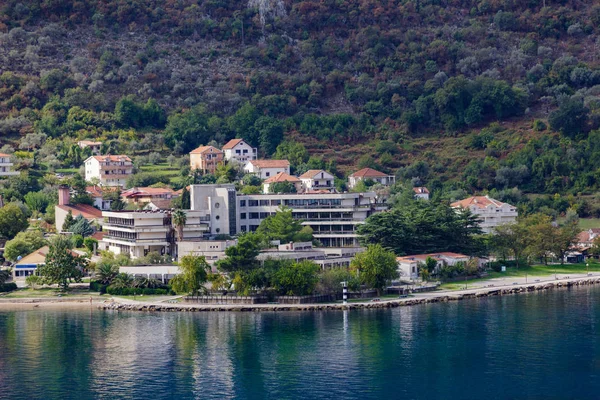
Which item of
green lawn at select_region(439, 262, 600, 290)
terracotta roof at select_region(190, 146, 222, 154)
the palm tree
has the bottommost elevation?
Answer: green lawn at select_region(439, 262, 600, 290)

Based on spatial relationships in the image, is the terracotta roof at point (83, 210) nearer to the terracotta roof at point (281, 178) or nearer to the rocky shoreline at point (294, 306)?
the terracotta roof at point (281, 178)

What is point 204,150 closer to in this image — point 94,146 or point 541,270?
point 94,146

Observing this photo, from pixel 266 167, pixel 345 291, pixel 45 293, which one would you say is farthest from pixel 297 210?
pixel 45 293

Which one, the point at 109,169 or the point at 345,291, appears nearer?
the point at 345,291

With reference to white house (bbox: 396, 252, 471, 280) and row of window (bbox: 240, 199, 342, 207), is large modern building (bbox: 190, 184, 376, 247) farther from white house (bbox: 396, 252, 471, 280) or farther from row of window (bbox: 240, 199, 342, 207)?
white house (bbox: 396, 252, 471, 280)

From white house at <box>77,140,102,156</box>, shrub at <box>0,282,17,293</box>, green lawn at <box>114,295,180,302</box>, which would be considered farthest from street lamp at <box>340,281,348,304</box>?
white house at <box>77,140,102,156</box>

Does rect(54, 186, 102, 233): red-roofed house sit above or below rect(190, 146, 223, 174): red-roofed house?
below
